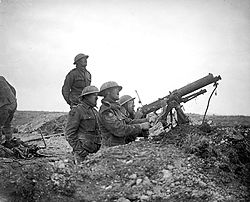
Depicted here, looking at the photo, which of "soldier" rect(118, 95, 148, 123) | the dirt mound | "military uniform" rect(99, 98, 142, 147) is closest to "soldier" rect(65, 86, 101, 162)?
"military uniform" rect(99, 98, 142, 147)

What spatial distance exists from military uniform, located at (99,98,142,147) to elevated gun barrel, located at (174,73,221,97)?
4.04 ft

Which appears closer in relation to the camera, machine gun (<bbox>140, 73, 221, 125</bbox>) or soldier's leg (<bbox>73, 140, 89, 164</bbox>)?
soldier's leg (<bbox>73, 140, 89, 164</bbox>)

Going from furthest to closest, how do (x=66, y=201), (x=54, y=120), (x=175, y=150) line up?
1. (x=54, y=120)
2. (x=175, y=150)
3. (x=66, y=201)

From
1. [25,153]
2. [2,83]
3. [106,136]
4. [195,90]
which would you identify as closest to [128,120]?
[106,136]

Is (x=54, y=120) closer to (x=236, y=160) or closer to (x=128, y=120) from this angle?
(x=128, y=120)

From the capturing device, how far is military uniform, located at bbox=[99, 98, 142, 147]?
6.84 m

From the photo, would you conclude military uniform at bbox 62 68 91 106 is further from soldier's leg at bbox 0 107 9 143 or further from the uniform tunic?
the uniform tunic

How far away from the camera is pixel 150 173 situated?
17.0 ft

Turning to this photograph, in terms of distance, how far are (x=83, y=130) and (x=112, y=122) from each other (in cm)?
59

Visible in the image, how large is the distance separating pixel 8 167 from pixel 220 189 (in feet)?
9.80

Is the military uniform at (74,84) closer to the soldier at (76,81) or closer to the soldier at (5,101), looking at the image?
the soldier at (76,81)

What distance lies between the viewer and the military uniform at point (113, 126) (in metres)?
6.84

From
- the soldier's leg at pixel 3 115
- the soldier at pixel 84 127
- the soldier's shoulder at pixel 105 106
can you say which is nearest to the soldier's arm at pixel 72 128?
the soldier at pixel 84 127

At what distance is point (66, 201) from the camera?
461cm
